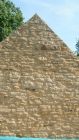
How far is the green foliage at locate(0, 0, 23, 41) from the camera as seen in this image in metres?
30.1

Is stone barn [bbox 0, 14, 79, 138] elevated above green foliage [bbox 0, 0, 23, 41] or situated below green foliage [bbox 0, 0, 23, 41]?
below

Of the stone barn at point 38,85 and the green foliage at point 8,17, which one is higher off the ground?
the green foliage at point 8,17

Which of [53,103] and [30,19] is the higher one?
[30,19]

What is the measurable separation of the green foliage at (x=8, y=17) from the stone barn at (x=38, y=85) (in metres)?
13.7

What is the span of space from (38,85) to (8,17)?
15.2 metres

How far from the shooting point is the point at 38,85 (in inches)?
635

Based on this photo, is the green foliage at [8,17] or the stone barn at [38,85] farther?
the green foliage at [8,17]

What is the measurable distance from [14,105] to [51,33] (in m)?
3.15

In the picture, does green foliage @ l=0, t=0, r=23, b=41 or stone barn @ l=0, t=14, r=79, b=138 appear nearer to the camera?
stone barn @ l=0, t=14, r=79, b=138

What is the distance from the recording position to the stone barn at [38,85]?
1587 centimetres

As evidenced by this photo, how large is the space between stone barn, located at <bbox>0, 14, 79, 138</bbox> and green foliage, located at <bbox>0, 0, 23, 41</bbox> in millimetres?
13750

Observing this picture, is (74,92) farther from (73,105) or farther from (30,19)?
(30,19)

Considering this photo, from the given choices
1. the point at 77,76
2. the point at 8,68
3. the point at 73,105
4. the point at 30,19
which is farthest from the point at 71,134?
the point at 30,19

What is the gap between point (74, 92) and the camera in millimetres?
16141
